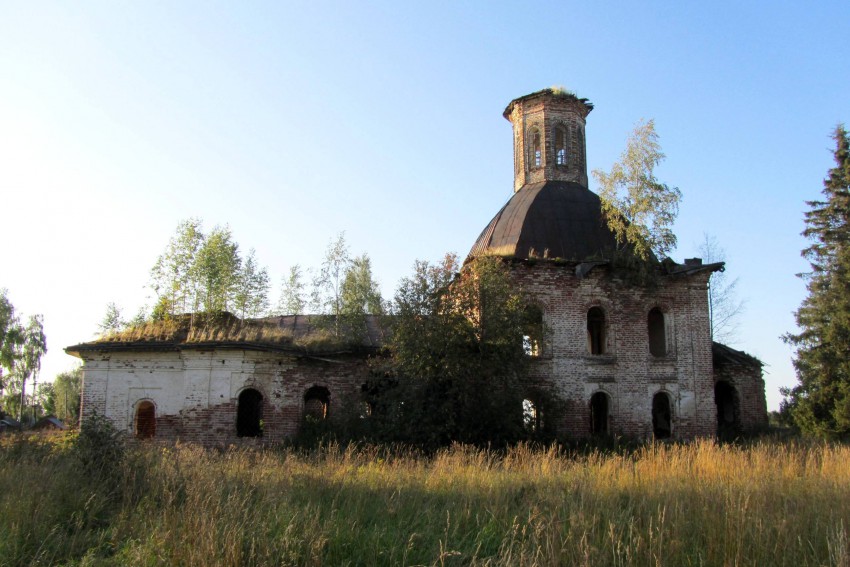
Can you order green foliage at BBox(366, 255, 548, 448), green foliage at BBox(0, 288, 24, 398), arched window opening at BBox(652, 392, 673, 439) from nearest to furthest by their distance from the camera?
green foliage at BBox(366, 255, 548, 448)
arched window opening at BBox(652, 392, 673, 439)
green foliage at BBox(0, 288, 24, 398)

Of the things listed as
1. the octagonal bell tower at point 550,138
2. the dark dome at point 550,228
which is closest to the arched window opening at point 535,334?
the dark dome at point 550,228

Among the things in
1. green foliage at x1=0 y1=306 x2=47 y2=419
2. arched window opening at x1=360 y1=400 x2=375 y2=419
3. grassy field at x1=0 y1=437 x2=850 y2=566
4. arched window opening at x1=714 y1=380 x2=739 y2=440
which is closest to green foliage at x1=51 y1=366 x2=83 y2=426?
green foliage at x1=0 y1=306 x2=47 y2=419

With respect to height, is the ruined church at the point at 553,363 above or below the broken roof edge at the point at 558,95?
below

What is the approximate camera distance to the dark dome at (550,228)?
19.9 meters

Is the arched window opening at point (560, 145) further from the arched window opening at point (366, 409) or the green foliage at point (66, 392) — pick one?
the green foliage at point (66, 392)

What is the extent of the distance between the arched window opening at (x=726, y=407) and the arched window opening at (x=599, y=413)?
3.49m

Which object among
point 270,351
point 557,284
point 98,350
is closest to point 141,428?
point 98,350

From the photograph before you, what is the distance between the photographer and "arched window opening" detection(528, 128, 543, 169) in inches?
923

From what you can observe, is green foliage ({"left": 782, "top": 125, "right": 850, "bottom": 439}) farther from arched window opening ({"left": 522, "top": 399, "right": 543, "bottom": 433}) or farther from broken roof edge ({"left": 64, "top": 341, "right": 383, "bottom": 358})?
broken roof edge ({"left": 64, "top": 341, "right": 383, "bottom": 358})

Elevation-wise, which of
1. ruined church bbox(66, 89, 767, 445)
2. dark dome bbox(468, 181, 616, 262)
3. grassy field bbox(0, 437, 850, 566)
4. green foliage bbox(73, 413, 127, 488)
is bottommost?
grassy field bbox(0, 437, 850, 566)

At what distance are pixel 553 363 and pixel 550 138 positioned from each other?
8727mm

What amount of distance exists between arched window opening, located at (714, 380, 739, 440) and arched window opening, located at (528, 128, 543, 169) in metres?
9.55

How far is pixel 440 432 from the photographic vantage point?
1514cm

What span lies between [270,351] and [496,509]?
466 inches
